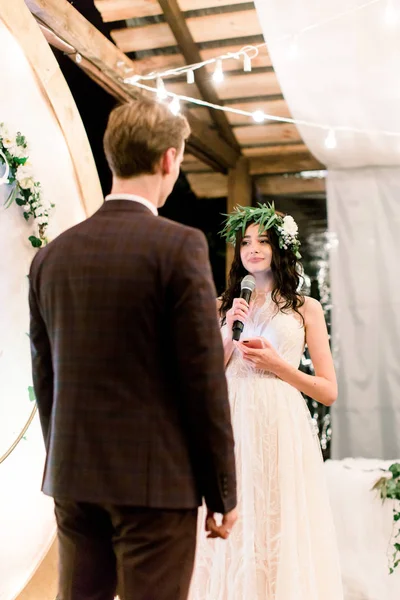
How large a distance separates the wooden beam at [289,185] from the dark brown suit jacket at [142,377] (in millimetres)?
4399

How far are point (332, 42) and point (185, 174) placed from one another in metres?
3.07

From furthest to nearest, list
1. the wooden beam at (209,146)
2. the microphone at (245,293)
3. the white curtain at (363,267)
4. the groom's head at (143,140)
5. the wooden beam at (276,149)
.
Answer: the wooden beam at (276,149)
the wooden beam at (209,146)
the white curtain at (363,267)
the microphone at (245,293)
the groom's head at (143,140)

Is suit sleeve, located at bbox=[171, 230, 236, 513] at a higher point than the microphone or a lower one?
lower

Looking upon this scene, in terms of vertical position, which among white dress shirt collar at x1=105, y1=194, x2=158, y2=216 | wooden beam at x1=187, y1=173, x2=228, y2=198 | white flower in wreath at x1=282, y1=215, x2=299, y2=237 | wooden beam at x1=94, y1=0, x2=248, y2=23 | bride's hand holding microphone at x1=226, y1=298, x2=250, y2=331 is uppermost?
wooden beam at x1=94, y1=0, x2=248, y2=23

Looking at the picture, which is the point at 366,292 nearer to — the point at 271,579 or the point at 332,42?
the point at 332,42

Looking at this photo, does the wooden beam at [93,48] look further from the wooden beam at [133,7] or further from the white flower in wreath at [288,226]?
the white flower in wreath at [288,226]

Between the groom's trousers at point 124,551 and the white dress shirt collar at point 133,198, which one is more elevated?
the white dress shirt collar at point 133,198

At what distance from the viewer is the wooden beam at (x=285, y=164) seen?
5.66 metres

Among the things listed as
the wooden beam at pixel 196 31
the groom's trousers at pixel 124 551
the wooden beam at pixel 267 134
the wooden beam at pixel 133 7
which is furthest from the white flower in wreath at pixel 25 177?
the wooden beam at pixel 267 134

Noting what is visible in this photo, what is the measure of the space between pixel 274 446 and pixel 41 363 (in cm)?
114

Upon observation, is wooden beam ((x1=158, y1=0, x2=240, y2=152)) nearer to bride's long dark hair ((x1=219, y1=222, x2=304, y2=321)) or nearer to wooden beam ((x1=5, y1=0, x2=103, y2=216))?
wooden beam ((x1=5, y1=0, x2=103, y2=216))

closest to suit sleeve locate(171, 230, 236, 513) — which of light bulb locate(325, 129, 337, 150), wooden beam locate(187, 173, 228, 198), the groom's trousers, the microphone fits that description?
the groom's trousers

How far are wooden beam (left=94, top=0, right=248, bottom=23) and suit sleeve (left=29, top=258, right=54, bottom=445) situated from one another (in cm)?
299

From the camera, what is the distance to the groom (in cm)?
→ 146
